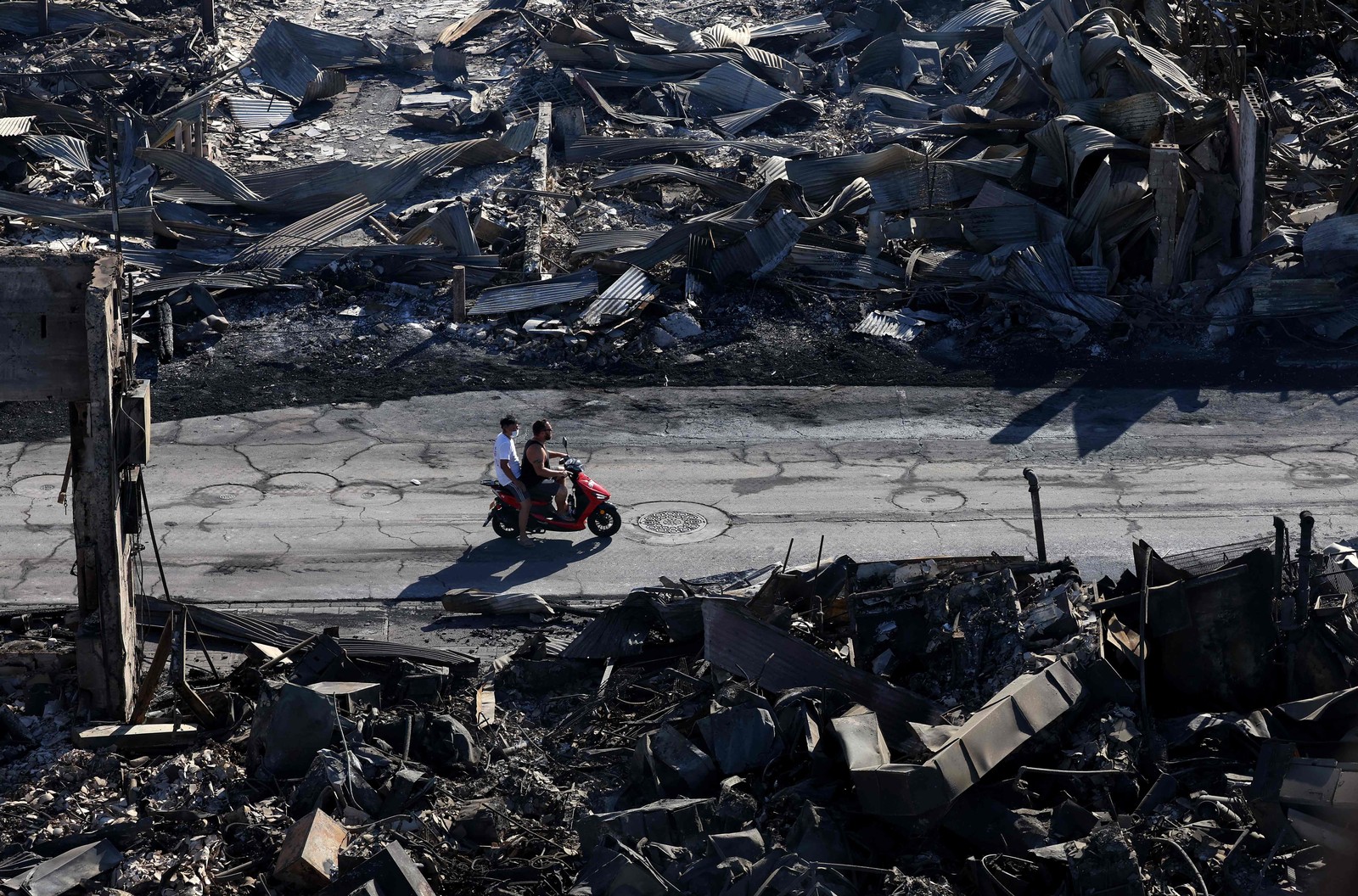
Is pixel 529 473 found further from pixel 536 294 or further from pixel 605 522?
pixel 536 294

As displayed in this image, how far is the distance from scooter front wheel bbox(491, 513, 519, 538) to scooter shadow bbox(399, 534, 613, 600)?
8 cm

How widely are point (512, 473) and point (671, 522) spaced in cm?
177

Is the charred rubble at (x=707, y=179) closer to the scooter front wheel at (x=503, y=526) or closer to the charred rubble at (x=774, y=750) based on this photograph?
the scooter front wheel at (x=503, y=526)

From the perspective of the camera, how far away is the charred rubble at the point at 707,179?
1770cm

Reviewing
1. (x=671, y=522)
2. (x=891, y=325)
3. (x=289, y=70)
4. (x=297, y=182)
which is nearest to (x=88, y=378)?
(x=671, y=522)

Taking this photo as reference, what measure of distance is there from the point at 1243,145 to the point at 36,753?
55.1 ft

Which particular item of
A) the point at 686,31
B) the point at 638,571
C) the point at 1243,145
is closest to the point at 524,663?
the point at 638,571

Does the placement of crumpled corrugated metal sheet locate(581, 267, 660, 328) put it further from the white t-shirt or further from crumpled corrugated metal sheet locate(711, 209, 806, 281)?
the white t-shirt

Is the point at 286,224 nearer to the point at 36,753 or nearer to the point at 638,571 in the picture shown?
the point at 638,571

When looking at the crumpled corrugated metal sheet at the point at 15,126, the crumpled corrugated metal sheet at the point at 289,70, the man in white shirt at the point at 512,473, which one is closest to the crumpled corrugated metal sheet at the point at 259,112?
the crumpled corrugated metal sheet at the point at 289,70

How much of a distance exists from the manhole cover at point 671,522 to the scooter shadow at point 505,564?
533mm

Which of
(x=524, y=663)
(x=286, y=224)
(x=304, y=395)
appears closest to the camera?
(x=524, y=663)

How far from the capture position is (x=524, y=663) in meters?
9.86

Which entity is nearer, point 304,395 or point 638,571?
point 638,571
